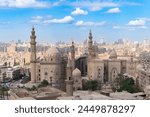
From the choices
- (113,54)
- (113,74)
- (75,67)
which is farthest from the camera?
(75,67)

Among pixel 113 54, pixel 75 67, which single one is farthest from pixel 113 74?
pixel 75 67

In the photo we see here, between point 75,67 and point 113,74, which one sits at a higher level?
point 75,67

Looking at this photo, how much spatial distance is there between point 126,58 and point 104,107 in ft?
13.2

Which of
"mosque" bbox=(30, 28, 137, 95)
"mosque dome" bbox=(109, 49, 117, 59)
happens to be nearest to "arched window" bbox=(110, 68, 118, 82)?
"mosque" bbox=(30, 28, 137, 95)

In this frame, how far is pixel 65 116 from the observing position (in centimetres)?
181

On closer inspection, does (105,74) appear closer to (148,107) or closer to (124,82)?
(124,82)

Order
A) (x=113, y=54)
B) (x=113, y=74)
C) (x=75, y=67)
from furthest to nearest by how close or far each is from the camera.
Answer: (x=75, y=67) → (x=113, y=74) → (x=113, y=54)

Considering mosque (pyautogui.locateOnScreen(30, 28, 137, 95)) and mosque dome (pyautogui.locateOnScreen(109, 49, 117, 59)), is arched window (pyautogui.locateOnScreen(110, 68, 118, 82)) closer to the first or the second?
mosque (pyautogui.locateOnScreen(30, 28, 137, 95))

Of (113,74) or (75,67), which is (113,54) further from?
(75,67)

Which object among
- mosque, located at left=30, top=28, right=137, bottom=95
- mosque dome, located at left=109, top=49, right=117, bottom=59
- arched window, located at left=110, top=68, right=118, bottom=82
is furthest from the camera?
arched window, located at left=110, top=68, right=118, bottom=82

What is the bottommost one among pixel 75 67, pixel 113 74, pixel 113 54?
pixel 113 74

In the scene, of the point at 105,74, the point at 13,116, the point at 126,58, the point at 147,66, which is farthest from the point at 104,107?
the point at 147,66

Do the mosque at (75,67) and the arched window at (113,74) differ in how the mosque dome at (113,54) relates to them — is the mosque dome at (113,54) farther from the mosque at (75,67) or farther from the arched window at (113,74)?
the arched window at (113,74)

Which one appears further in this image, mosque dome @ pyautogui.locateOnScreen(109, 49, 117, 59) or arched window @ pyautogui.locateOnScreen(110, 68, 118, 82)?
arched window @ pyautogui.locateOnScreen(110, 68, 118, 82)
